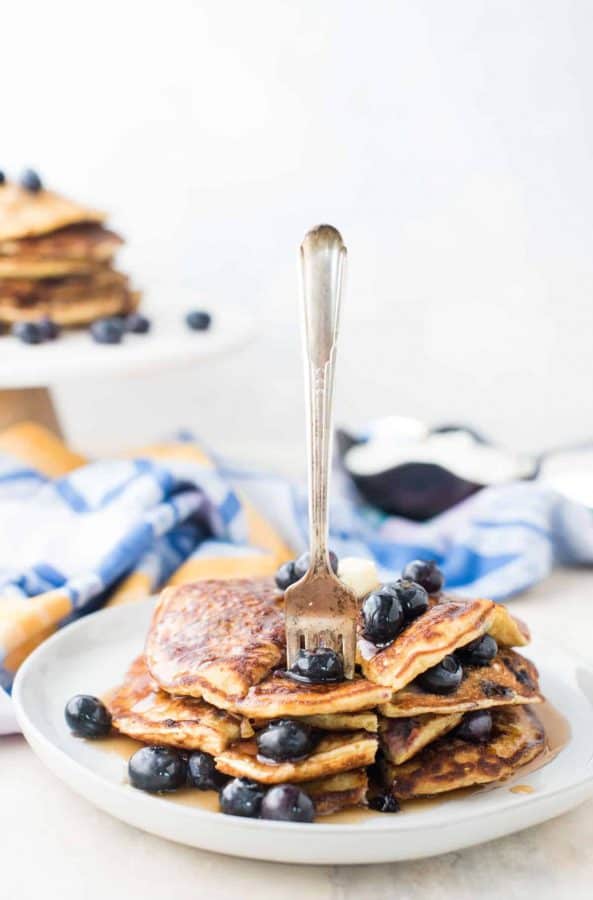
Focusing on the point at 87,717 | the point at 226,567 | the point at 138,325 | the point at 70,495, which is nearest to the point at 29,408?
the point at 138,325

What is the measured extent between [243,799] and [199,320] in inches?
64.1

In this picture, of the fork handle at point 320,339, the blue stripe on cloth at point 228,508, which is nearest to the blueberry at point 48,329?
the blue stripe on cloth at point 228,508

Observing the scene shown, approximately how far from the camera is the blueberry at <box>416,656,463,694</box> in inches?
54.4

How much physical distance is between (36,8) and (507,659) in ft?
8.17

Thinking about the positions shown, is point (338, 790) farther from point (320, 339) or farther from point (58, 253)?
point (58, 253)

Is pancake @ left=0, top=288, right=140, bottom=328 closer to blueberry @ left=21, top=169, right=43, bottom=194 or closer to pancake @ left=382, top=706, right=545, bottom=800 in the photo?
blueberry @ left=21, top=169, right=43, bottom=194

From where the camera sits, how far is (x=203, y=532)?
2469 millimetres

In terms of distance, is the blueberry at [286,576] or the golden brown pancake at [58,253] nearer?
the blueberry at [286,576]

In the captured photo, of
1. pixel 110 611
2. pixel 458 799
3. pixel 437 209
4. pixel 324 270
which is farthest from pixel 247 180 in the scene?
pixel 458 799

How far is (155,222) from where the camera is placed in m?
3.41

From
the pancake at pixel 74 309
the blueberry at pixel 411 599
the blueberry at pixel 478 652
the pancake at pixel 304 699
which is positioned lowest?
the blueberry at pixel 478 652

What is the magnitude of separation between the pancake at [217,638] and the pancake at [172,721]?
0.09 feet

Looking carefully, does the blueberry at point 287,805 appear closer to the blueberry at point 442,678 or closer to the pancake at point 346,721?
the pancake at point 346,721

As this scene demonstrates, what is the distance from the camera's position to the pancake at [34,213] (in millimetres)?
2764
